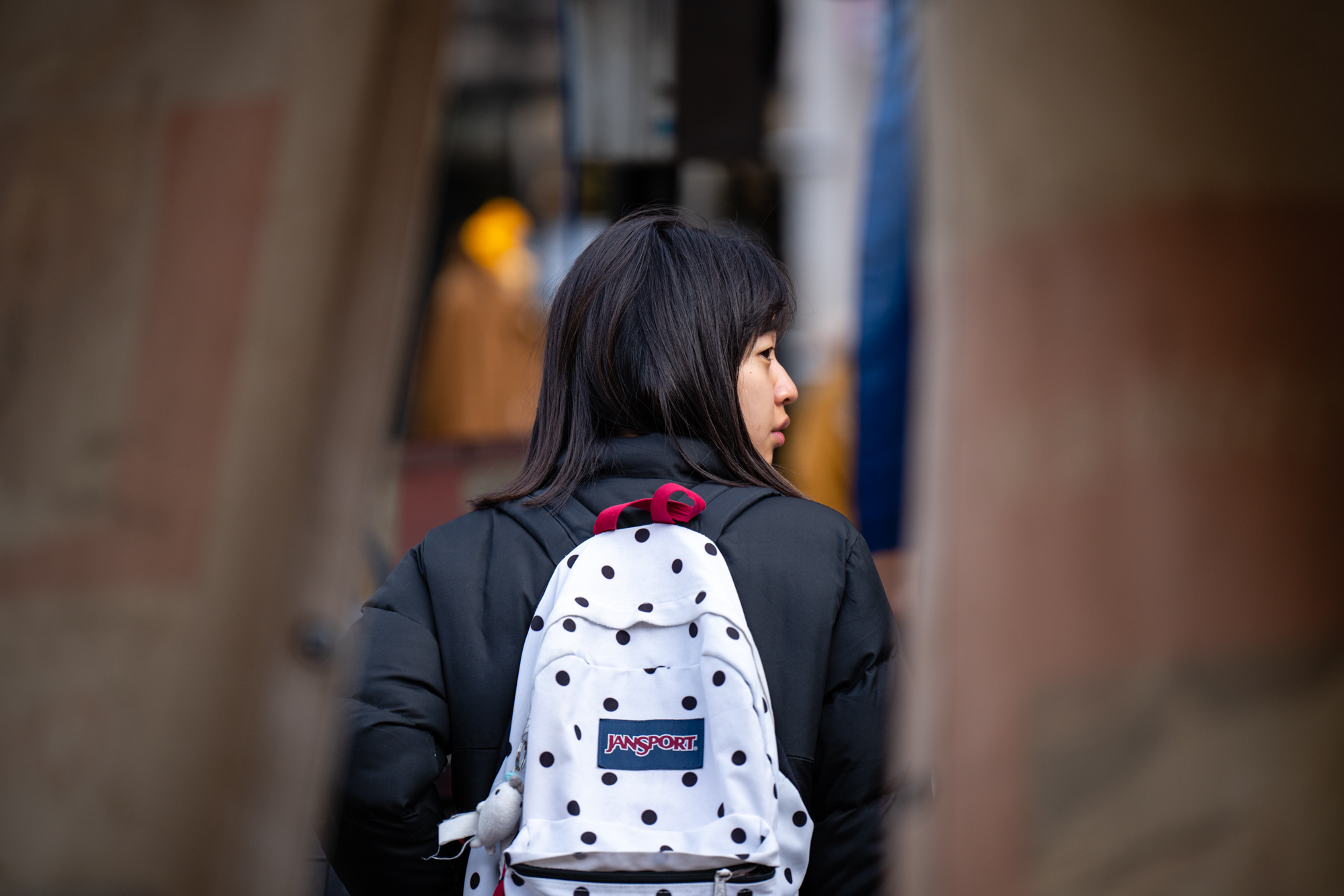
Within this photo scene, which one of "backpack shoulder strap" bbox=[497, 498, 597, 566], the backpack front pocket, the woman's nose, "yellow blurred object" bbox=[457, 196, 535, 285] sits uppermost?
"yellow blurred object" bbox=[457, 196, 535, 285]

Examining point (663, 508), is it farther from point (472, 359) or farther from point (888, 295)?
point (472, 359)

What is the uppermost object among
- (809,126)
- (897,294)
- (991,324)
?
(809,126)

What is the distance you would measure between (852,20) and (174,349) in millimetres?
5512

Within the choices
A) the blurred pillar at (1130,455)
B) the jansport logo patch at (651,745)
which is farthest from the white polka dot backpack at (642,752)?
the blurred pillar at (1130,455)

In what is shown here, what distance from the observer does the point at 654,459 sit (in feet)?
5.08

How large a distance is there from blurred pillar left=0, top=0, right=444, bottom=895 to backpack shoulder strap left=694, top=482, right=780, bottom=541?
0.52m

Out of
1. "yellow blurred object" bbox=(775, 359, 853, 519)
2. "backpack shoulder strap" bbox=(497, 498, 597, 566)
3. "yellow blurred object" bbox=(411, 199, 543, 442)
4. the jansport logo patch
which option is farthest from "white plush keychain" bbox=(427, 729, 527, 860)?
"yellow blurred object" bbox=(411, 199, 543, 442)

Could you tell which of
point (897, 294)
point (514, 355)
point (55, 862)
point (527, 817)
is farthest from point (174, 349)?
point (514, 355)

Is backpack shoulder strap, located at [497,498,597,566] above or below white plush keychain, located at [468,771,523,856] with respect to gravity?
above

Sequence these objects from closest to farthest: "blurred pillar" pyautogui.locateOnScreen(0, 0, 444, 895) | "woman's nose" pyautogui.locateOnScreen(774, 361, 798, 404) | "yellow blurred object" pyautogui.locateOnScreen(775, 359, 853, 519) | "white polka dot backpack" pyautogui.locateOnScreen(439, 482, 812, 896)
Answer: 1. "blurred pillar" pyautogui.locateOnScreen(0, 0, 444, 895)
2. "white polka dot backpack" pyautogui.locateOnScreen(439, 482, 812, 896)
3. "woman's nose" pyautogui.locateOnScreen(774, 361, 798, 404)
4. "yellow blurred object" pyautogui.locateOnScreen(775, 359, 853, 519)

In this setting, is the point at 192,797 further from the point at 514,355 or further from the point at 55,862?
the point at 514,355

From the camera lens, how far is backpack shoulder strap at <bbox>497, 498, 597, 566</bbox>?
1.49 meters

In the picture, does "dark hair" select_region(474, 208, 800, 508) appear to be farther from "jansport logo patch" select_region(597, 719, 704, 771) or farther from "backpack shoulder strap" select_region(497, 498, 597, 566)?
"jansport logo patch" select_region(597, 719, 704, 771)

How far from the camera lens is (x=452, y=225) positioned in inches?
300
